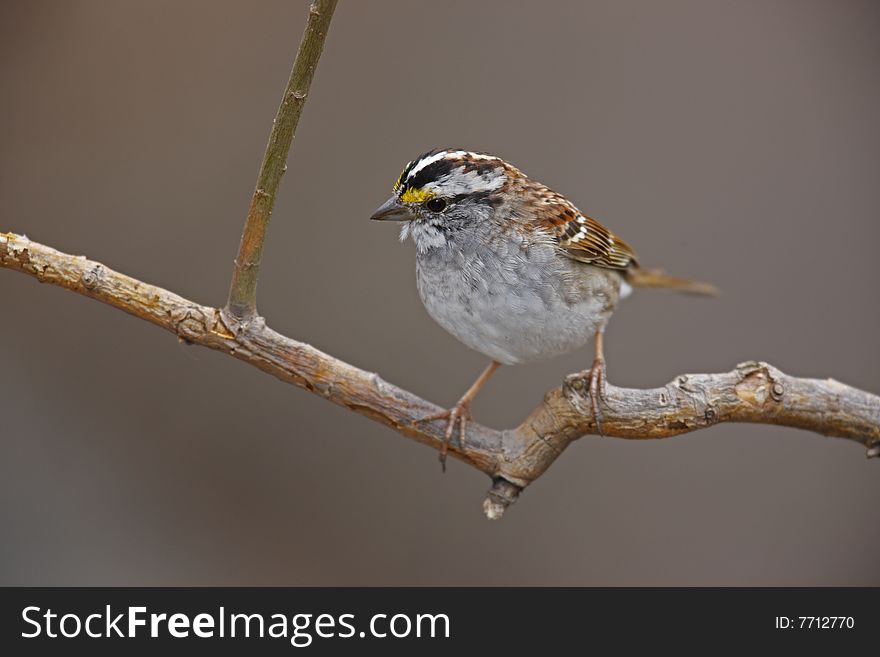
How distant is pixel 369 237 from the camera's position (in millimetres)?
5496

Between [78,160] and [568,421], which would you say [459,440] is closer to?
[568,421]

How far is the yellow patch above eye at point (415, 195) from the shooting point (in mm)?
3188

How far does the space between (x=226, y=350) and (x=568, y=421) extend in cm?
131

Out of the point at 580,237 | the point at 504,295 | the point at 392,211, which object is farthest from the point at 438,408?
the point at 580,237

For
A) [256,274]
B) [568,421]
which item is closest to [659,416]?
[568,421]

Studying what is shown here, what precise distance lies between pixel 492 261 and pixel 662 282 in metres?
1.23

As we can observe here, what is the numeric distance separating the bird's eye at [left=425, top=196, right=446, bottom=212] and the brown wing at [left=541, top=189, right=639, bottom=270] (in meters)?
0.44

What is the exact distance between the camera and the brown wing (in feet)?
11.3

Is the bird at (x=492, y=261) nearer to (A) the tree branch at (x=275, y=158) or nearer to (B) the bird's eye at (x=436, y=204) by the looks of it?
(B) the bird's eye at (x=436, y=204)

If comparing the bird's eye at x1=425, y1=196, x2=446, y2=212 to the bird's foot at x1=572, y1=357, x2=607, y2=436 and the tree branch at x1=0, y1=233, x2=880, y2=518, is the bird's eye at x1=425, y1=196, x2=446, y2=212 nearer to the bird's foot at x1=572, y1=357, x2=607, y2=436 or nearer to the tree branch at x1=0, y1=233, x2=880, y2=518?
the tree branch at x1=0, y1=233, x2=880, y2=518

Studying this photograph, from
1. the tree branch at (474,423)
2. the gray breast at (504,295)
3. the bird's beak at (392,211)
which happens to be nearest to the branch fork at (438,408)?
the tree branch at (474,423)

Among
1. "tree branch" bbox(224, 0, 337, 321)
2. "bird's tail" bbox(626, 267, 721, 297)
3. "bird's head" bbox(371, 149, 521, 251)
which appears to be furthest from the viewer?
"bird's tail" bbox(626, 267, 721, 297)

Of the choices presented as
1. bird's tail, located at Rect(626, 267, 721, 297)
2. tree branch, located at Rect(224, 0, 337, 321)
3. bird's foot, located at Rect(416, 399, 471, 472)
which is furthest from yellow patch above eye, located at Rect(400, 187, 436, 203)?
bird's tail, located at Rect(626, 267, 721, 297)

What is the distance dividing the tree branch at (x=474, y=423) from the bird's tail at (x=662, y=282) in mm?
750
